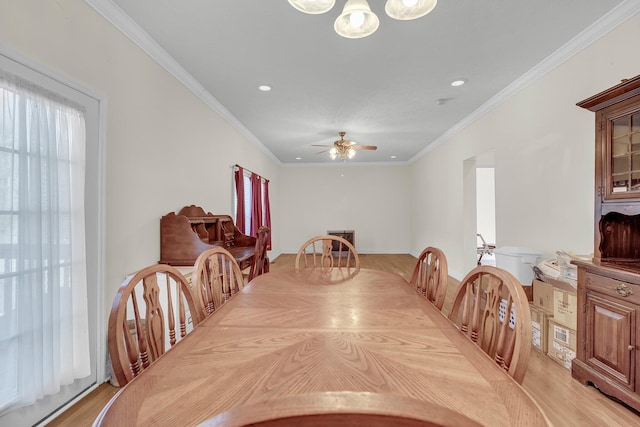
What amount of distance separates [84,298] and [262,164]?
4.63 m

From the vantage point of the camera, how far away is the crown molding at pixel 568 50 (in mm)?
2014

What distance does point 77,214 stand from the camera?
176 cm

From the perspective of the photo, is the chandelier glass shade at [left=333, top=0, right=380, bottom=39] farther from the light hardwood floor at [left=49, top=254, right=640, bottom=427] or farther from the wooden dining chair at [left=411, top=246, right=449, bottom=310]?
the light hardwood floor at [left=49, top=254, right=640, bottom=427]

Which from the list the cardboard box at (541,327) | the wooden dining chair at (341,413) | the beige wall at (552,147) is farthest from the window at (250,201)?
the wooden dining chair at (341,413)

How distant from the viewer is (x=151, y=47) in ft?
7.87

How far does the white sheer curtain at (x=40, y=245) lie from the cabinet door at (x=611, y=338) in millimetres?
3262

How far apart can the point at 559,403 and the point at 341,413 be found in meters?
2.34

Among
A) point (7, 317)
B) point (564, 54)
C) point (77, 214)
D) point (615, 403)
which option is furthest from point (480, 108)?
point (7, 317)

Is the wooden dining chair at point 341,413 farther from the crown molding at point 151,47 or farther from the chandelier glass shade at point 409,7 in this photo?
the crown molding at point 151,47

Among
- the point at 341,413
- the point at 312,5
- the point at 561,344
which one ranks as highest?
the point at 312,5

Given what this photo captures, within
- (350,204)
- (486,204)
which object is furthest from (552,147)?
(486,204)

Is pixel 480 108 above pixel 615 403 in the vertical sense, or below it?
above

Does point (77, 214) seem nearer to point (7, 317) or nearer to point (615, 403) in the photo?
point (7, 317)

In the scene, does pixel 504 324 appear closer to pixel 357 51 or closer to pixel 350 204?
pixel 357 51
